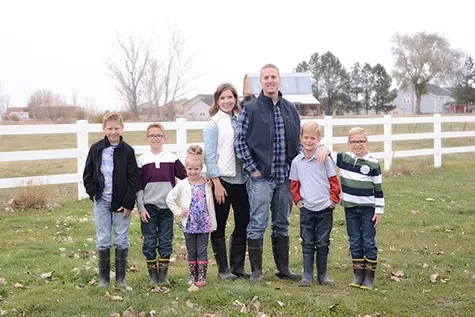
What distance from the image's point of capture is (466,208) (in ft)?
33.4

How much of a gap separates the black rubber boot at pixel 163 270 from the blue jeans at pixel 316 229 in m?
1.40

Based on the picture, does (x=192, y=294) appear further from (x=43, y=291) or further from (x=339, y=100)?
(x=339, y=100)

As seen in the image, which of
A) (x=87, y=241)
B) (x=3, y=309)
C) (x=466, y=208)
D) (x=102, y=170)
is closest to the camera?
(x=3, y=309)

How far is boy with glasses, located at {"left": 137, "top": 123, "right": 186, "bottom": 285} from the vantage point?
19.1 ft

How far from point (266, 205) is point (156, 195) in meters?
1.09

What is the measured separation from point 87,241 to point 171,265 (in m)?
1.68

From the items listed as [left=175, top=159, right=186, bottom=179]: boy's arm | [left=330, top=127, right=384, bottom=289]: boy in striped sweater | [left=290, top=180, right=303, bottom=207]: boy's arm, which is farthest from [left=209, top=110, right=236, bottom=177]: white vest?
[left=330, top=127, right=384, bottom=289]: boy in striped sweater

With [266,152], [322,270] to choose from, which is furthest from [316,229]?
[266,152]

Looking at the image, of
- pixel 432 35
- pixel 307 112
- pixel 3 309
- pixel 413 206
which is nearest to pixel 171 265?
pixel 3 309

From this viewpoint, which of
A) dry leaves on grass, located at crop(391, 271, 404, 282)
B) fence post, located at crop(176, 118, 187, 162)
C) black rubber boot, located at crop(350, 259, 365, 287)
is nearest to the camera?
black rubber boot, located at crop(350, 259, 365, 287)

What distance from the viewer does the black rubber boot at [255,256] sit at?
594 cm

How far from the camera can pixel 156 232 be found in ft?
19.5

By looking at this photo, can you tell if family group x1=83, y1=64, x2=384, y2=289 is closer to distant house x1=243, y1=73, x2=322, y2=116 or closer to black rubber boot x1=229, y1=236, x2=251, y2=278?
black rubber boot x1=229, y1=236, x2=251, y2=278

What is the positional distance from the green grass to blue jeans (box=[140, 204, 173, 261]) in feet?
1.17
